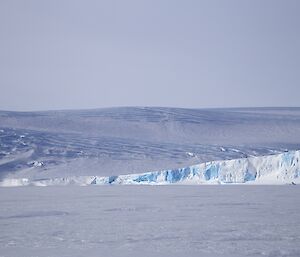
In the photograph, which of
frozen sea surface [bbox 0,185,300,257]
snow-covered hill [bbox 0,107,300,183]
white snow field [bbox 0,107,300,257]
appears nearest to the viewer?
frozen sea surface [bbox 0,185,300,257]

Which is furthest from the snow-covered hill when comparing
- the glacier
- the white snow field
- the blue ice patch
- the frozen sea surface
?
the frozen sea surface

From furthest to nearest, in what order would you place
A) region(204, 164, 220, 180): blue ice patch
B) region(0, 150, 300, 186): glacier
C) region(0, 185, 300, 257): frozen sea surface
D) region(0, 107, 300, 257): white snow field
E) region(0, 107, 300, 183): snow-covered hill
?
region(0, 107, 300, 183): snow-covered hill
region(204, 164, 220, 180): blue ice patch
region(0, 150, 300, 186): glacier
region(0, 107, 300, 257): white snow field
region(0, 185, 300, 257): frozen sea surface

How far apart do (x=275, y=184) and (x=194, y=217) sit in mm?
8670

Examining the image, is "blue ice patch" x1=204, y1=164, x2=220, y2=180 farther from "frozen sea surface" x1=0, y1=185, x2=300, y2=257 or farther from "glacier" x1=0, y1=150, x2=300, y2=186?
"frozen sea surface" x1=0, y1=185, x2=300, y2=257

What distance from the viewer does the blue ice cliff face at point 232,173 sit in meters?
16.6

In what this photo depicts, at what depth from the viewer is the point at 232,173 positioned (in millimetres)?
16906

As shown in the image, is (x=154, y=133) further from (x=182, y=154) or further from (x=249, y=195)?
(x=249, y=195)

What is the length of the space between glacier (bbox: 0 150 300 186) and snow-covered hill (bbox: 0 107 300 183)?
286 mm

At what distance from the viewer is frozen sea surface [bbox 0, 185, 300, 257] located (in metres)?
6.20

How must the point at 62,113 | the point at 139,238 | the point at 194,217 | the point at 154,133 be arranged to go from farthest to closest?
the point at 62,113 < the point at 154,133 < the point at 194,217 < the point at 139,238

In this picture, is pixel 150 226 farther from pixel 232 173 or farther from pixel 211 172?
pixel 232 173

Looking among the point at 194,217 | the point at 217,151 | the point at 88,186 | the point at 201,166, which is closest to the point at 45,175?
the point at 88,186

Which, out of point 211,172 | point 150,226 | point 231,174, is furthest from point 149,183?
point 150,226

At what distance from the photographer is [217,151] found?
1906 centimetres
